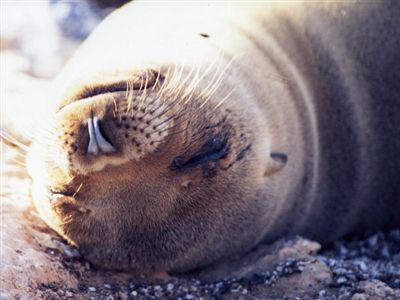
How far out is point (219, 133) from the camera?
316 cm

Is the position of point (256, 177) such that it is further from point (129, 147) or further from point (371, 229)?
point (371, 229)

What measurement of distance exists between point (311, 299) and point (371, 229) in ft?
4.89

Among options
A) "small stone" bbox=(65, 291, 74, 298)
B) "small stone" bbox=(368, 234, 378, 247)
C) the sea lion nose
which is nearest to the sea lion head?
the sea lion nose

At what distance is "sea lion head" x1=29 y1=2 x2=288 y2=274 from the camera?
2.76 metres

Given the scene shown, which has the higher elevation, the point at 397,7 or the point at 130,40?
the point at 397,7

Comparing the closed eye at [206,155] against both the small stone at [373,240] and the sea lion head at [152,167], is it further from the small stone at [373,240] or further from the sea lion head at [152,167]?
the small stone at [373,240]

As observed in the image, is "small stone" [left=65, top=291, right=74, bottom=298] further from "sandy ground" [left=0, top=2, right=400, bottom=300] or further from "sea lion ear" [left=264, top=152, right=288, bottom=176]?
"sea lion ear" [left=264, top=152, right=288, bottom=176]

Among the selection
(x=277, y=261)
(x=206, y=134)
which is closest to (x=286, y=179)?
(x=277, y=261)

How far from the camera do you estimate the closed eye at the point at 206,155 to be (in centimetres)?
296

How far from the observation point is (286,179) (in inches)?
147

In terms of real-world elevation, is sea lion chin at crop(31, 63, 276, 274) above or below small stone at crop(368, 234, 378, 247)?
below

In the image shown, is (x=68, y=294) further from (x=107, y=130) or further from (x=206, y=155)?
(x=206, y=155)

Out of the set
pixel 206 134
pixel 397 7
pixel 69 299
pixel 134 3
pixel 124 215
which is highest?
pixel 397 7

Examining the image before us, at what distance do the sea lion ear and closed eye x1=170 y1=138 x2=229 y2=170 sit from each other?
416mm
